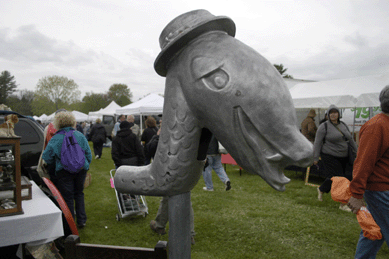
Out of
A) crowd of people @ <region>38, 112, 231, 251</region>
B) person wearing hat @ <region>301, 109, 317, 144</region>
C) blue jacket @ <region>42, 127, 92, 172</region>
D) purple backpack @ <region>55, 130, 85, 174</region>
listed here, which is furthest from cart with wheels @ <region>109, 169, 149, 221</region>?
person wearing hat @ <region>301, 109, 317, 144</region>

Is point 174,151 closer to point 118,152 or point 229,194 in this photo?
point 118,152

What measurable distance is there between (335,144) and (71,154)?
14.4ft

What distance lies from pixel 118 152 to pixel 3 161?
2452mm

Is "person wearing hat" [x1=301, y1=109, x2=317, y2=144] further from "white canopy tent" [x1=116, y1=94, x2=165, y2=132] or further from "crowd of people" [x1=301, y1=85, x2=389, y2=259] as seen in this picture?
"white canopy tent" [x1=116, y1=94, x2=165, y2=132]

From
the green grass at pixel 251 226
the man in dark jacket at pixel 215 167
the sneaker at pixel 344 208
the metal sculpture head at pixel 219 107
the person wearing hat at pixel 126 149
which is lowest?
the green grass at pixel 251 226

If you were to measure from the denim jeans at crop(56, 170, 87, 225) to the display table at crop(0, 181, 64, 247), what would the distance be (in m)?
1.38

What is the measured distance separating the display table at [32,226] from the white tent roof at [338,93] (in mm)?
6799

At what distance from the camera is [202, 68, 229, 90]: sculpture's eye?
0.81 m

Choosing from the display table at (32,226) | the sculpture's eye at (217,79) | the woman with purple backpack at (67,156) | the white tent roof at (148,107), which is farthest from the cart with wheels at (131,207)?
the white tent roof at (148,107)

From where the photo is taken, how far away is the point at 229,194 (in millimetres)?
5738

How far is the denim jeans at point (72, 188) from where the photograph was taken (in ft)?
12.4

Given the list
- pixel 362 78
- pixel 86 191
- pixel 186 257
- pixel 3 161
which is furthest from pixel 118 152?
pixel 362 78

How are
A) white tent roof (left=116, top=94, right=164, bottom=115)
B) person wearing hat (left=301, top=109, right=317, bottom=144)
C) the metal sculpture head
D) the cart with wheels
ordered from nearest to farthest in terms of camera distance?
the metal sculpture head → the cart with wheels → person wearing hat (left=301, top=109, right=317, bottom=144) → white tent roof (left=116, top=94, right=164, bottom=115)

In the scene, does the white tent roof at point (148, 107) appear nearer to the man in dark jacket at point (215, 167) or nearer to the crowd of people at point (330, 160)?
the crowd of people at point (330, 160)
